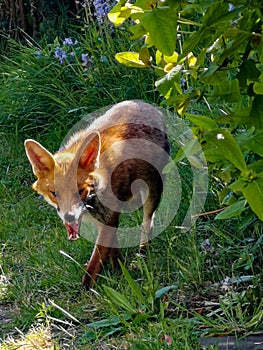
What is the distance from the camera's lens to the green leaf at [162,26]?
1.42 m

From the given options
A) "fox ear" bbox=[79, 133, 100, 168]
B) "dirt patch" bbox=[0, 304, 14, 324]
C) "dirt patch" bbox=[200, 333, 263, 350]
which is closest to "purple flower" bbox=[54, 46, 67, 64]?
"fox ear" bbox=[79, 133, 100, 168]

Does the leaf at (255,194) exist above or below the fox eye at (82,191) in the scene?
above

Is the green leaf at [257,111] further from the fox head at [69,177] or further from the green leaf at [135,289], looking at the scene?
the fox head at [69,177]

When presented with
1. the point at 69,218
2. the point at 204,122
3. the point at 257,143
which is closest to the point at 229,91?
the point at 204,122

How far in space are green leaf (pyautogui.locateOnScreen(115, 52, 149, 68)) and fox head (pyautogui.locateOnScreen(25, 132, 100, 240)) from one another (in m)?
1.93

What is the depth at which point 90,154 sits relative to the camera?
4.02 meters

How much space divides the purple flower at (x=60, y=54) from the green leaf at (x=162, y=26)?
532cm

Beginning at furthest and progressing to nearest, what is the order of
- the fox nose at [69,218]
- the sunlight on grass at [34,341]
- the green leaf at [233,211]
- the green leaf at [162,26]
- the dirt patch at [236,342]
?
1. the fox nose at [69,218]
2. the sunlight on grass at [34,341]
3. the dirt patch at [236,342]
4. the green leaf at [233,211]
5. the green leaf at [162,26]

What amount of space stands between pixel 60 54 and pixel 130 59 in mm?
4849

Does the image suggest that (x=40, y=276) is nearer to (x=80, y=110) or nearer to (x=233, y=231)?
(x=233, y=231)

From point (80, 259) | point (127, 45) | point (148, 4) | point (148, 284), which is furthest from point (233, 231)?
point (127, 45)

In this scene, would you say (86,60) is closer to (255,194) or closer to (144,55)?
(144,55)

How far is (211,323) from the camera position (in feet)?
10.1

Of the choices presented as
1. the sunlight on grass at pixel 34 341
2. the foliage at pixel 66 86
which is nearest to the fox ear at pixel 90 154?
the sunlight on grass at pixel 34 341
